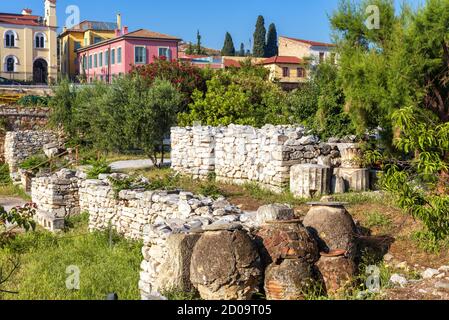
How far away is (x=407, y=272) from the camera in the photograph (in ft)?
30.0

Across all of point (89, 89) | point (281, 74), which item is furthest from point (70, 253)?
point (281, 74)

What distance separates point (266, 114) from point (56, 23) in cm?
4220

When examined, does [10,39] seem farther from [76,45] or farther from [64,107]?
[64,107]

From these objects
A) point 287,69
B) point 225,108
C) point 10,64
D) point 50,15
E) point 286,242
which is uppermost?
point 50,15

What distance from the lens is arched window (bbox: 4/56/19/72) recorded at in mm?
61356

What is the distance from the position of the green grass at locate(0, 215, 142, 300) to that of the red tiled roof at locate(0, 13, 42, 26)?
5263cm

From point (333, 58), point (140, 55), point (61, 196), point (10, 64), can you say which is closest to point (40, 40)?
point (10, 64)

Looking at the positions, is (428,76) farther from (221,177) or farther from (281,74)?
(281,74)

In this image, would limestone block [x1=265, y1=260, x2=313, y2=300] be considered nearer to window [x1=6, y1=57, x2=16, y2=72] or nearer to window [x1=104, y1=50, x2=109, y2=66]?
window [x1=104, y1=50, x2=109, y2=66]

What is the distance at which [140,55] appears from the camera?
175ft

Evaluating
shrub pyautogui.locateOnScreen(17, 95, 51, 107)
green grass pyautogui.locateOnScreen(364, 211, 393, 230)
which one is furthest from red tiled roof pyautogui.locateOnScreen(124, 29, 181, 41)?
green grass pyautogui.locateOnScreen(364, 211, 393, 230)

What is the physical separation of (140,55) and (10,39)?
16370 mm

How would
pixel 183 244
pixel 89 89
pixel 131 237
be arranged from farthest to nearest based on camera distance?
pixel 89 89
pixel 131 237
pixel 183 244

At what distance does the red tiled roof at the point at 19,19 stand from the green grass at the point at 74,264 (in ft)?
173
